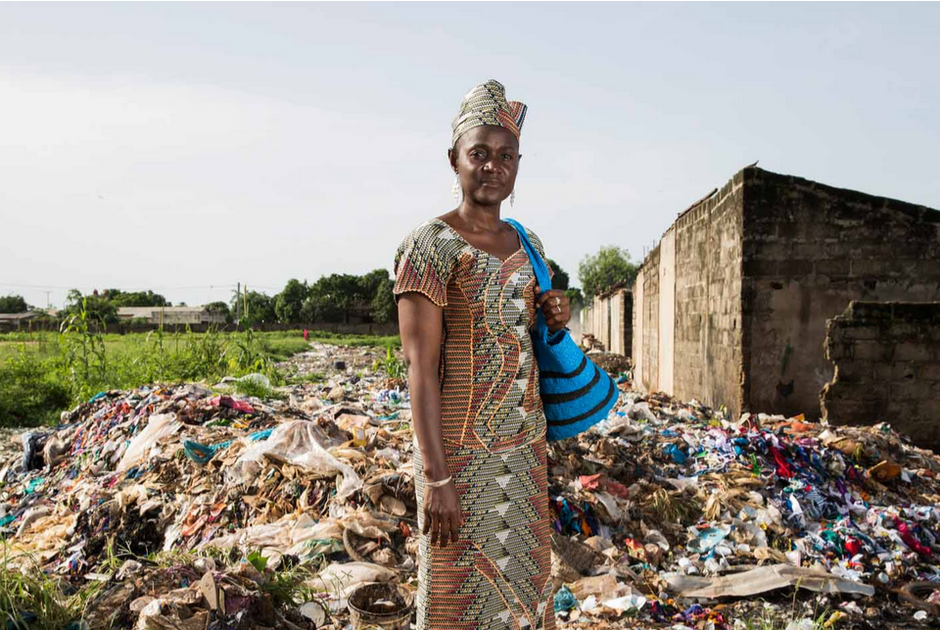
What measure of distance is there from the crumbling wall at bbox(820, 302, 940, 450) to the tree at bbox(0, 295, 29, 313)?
6561cm

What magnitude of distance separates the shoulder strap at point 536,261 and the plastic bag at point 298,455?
253 centimetres

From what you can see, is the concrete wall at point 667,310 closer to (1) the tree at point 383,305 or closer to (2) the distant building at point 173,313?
(1) the tree at point 383,305

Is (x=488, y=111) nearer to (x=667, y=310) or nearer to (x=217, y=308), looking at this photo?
(x=667, y=310)

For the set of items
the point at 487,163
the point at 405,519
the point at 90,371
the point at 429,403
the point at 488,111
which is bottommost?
the point at 405,519

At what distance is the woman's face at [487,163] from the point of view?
69.4 inches

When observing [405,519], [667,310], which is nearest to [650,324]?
[667,310]

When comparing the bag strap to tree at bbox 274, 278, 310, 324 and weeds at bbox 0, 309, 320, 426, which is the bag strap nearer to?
weeds at bbox 0, 309, 320, 426

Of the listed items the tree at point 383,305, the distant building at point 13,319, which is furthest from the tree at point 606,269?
the distant building at point 13,319

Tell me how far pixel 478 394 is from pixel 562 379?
283 mm

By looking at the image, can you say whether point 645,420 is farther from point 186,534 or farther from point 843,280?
point 186,534

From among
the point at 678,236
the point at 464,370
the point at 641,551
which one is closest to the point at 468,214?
the point at 464,370

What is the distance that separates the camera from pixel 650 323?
40.0ft

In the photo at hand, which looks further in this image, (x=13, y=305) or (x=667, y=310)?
(x=13, y=305)

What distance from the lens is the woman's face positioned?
1763 mm
